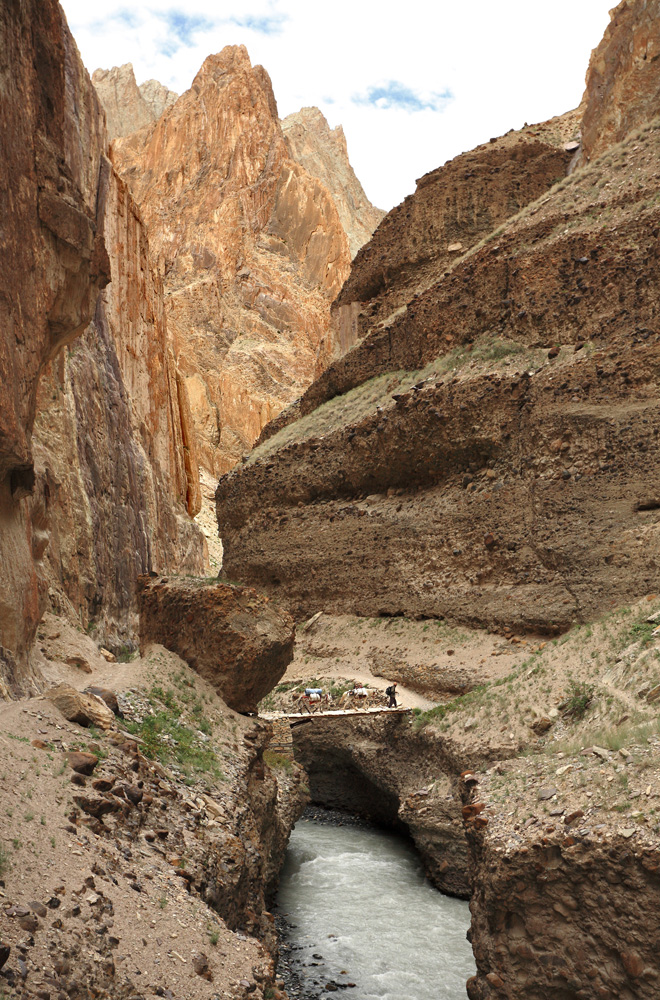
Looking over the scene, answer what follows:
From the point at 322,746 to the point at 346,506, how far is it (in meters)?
8.60

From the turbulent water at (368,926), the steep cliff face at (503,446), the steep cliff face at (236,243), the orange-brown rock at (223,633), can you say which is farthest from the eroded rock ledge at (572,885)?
the steep cliff face at (236,243)

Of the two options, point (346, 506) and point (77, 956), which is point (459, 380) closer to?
point (346, 506)

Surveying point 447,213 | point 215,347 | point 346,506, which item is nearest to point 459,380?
point 346,506

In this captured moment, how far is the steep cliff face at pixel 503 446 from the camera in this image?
1984cm

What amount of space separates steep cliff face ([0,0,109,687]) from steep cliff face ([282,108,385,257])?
105 m

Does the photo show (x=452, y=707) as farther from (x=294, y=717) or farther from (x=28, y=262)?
(x=28, y=262)

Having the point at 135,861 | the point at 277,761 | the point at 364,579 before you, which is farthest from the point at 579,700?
the point at 364,579

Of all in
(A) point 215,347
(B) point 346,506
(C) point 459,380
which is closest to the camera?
(C) point 459,380

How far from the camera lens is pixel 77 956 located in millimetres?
6273

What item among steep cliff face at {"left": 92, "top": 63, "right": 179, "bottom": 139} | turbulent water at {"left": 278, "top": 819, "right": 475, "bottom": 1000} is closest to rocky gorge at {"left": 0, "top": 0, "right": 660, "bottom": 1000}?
turbulent water at {"left": 278, "top": 819, "right": 475, "bottom": 1000}

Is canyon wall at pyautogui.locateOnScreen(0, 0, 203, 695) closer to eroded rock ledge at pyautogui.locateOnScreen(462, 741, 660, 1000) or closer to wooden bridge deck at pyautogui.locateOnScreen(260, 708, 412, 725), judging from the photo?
wooden bridge deck at pyautogui.locateOnScreen(260, 708, 412, 725)

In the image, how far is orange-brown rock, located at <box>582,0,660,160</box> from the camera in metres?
25.5

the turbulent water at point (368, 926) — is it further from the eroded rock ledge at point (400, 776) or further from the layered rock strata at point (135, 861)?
the layered rock strata at point (135, 861)

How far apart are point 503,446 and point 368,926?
1363 cm
